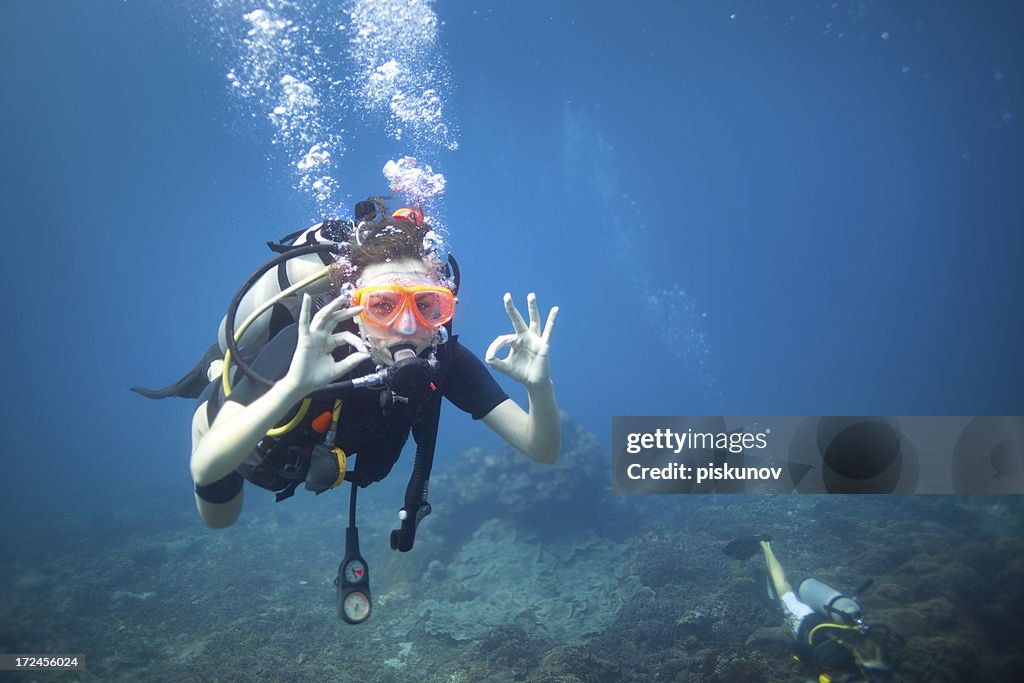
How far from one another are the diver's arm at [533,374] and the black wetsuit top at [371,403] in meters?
0.35

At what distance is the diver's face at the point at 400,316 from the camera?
2.56 m

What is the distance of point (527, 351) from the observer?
294cm

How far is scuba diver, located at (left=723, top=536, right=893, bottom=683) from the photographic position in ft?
18.3

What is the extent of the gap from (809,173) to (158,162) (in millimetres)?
54205

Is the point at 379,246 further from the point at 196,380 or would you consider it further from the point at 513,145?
the point at 513,145

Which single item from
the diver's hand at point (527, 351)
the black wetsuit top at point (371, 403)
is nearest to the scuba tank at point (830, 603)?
the black wetsuit top at point (371, 403)

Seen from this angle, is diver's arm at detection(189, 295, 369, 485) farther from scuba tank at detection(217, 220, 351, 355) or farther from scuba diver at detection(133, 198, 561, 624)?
scuba tank at detection(217, 220, 351, 355)

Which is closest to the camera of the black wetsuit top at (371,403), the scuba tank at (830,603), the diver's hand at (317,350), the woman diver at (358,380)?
the diver's hand at (317,350)

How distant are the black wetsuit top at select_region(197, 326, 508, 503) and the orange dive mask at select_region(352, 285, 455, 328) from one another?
33cm

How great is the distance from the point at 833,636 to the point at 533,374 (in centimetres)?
622

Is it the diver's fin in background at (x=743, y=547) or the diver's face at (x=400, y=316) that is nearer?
the diver's face at (x=400, y=316)

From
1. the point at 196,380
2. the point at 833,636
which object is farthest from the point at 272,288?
the point at 833,636

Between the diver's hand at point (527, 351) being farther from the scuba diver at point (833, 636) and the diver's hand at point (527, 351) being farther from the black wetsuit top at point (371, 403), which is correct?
the scuba diver at point (833, 636)

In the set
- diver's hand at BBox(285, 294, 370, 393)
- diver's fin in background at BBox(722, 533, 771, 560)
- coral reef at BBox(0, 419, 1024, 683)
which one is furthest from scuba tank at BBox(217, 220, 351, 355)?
diver's fin in background at BBox(722, 533, 771, 560)
